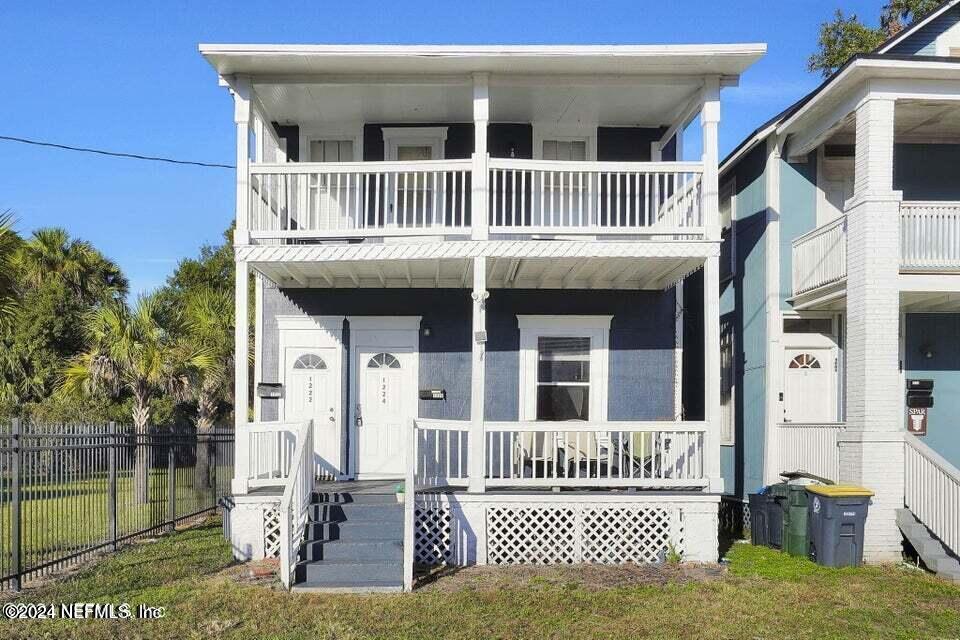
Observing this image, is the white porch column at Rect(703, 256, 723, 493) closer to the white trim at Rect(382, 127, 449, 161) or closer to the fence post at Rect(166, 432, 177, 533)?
the white trim at Rect(382, 127, 449, 161)

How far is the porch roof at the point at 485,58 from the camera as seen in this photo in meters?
10.8

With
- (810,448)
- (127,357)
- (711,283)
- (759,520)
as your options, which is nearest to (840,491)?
(759,520)

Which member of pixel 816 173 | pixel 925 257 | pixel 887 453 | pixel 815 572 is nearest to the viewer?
pixel 815 572

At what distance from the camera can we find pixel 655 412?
1326 centimetres

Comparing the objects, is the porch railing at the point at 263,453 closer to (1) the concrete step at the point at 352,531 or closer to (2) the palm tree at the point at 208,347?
(1) the concrete step at the point at 352,531

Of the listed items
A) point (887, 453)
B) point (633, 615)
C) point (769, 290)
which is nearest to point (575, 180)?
point (769, 290)

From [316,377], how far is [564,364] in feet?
12.1

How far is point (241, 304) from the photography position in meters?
11.0


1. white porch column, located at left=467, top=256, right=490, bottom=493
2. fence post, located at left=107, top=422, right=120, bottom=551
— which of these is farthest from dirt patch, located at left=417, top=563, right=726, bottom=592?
fence post, located at left=107, top=422, right=120, bottom=551

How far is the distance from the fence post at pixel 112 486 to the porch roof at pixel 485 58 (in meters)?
4.68

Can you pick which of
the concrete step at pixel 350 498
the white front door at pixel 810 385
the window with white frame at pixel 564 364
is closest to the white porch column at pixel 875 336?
the white front door at pixel 810 385

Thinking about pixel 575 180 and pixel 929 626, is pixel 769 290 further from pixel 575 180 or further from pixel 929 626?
pixel 929 626

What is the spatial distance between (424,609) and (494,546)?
235 centimetres

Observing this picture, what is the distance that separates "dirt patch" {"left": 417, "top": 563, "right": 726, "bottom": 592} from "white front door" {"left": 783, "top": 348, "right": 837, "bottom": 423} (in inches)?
152
